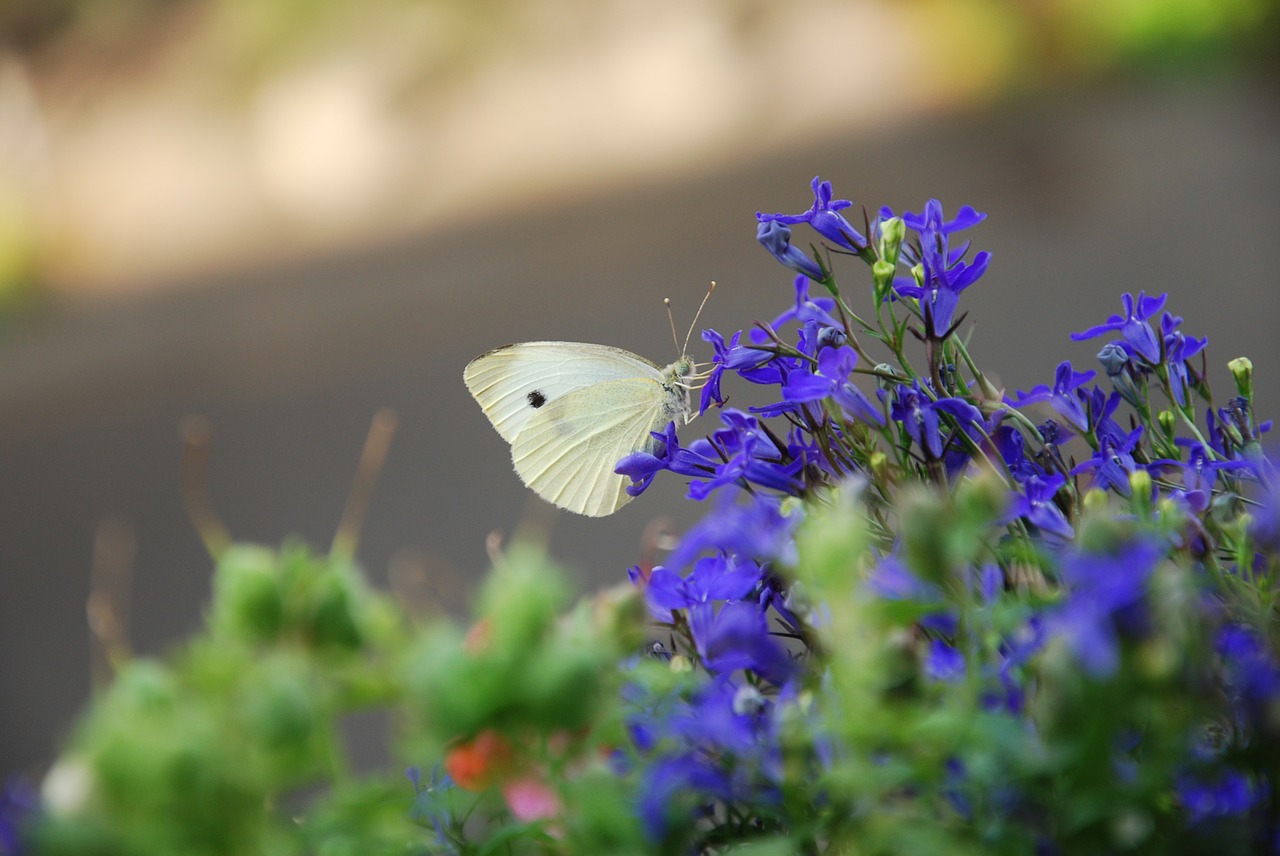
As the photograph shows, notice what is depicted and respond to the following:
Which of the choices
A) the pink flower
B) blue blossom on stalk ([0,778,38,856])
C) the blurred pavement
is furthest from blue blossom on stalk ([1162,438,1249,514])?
the blurred pavement

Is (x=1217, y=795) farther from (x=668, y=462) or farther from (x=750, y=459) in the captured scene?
(x=668, y=462)

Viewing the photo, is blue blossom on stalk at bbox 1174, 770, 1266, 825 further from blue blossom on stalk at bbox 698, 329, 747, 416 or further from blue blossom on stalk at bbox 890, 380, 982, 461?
blue blossom on stalk at bbox 698, 329, 747, 416

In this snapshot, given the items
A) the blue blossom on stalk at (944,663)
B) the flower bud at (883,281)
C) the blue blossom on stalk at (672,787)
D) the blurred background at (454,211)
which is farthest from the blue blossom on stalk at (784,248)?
the blurred background at (454,211)

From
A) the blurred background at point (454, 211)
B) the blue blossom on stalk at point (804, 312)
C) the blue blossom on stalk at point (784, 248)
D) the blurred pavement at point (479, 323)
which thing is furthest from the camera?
the blurred background at point (454, 211)

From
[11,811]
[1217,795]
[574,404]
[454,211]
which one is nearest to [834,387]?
[1217,795]

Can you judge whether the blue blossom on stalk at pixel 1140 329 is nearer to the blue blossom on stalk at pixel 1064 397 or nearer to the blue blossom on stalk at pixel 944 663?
the blue blossom on stalk at pixel 1064 397

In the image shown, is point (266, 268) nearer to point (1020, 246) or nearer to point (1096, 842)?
point (1020, 246)
